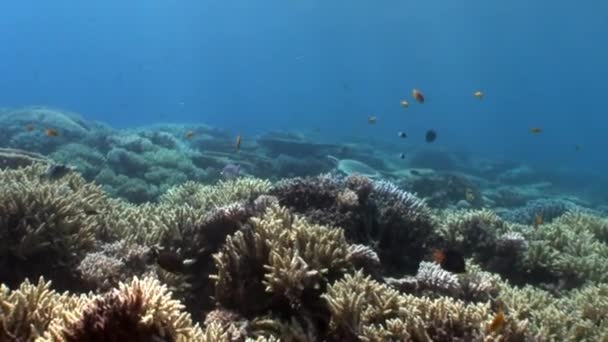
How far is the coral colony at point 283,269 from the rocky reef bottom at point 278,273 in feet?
0.05

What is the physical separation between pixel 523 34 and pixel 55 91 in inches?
6713

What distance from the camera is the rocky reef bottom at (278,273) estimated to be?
373 cm

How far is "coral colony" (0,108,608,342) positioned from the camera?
3.79 meters

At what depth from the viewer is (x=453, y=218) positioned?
30.2ft

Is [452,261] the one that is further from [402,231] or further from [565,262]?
[565,262]

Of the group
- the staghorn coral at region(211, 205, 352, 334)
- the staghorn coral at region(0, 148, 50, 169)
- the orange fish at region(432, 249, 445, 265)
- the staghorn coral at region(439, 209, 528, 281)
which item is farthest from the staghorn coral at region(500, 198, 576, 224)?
the staghorn coral at region(0, 148, 50, 169)

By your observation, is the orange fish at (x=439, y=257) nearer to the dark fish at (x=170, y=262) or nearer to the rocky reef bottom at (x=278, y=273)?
the rocky reef bottom at (x=278, y=273)

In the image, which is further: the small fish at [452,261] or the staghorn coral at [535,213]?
the staghorn coral at [535,213]

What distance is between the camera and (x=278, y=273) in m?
4.69

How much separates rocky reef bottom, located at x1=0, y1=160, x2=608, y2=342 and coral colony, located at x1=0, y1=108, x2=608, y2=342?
0.02m

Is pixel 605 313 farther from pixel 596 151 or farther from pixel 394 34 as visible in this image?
pixel 394 34

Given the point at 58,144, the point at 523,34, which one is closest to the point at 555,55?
the point at 523,34

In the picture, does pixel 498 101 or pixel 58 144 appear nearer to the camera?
pixel 58 144

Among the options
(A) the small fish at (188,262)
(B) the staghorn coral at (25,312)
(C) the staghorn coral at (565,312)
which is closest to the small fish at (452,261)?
(C) the staghorn coral at (565,312)
